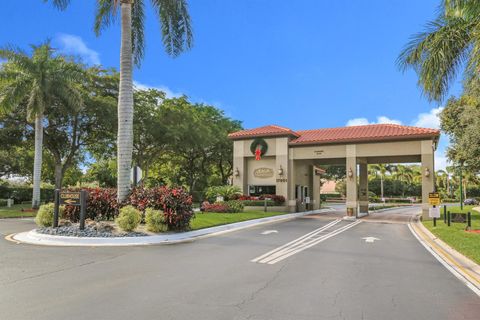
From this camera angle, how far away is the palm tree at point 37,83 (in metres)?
24.2

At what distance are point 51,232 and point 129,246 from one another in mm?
3729

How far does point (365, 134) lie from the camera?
2908 centimetres

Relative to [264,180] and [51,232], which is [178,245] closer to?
[51,232]

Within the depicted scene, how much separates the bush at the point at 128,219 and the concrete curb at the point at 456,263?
10.2 metres

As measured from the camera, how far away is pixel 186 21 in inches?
751

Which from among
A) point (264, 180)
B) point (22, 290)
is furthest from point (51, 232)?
point (264, 180)

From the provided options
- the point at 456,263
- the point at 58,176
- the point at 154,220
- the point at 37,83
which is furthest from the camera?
the point at 58,176

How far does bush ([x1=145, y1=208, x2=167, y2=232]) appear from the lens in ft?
46.9

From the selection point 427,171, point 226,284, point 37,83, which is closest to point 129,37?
point 37,83

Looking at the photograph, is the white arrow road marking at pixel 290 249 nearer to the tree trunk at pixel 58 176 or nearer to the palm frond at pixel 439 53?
the palm frond at pixel 439 53

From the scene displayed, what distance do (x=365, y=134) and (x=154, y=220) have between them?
20200mm

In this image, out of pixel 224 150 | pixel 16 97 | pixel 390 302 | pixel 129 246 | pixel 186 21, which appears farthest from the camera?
pixel 224 150

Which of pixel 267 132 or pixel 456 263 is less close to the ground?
pixel 267 132

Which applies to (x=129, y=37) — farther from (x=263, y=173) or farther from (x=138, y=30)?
(x=263, y=173)
